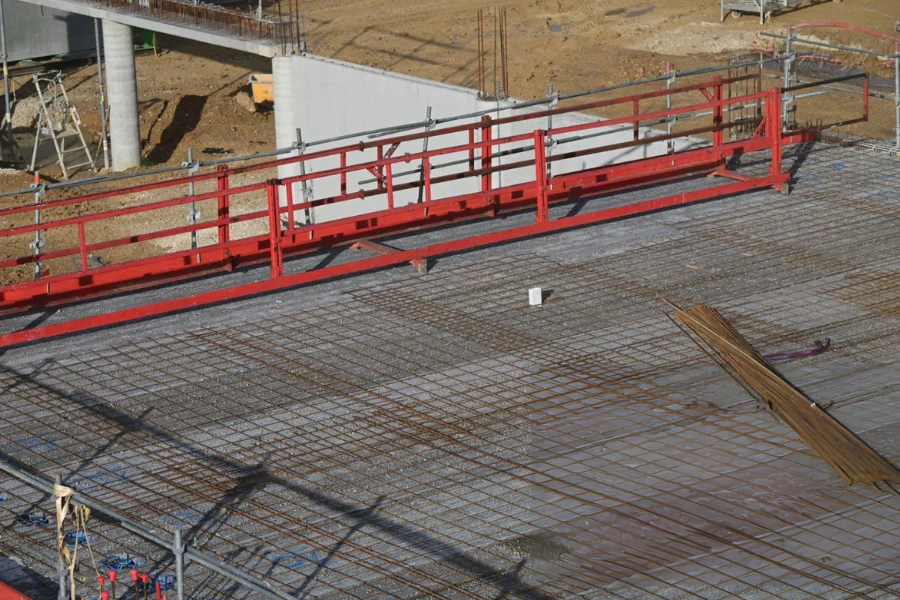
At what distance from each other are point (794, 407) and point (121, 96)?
27.1 m

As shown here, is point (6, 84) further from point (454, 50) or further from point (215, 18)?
point (454, 50)

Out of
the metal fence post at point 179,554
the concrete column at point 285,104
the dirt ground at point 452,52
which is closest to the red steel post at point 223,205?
the metal fence post at point 179,554

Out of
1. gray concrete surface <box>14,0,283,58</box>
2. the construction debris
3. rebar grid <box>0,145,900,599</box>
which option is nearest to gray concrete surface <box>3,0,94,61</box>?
gray concrete surface <box>14,0,283,58</box>

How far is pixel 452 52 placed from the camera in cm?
3544

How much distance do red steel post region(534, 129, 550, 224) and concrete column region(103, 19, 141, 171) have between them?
21.8 m

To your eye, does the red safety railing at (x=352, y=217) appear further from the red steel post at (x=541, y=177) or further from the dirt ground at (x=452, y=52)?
the dirt ground at (x=452, y=52)

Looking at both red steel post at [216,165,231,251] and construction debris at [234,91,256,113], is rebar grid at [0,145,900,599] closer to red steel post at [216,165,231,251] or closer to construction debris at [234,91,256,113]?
red steel post at [216,165,231,251]

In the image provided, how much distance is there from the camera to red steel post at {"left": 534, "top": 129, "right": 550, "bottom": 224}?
14562mm

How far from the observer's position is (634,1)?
38188 millimetres

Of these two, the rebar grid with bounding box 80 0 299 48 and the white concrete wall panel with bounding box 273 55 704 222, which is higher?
the rebar grid with bounding box 80 0 299 48

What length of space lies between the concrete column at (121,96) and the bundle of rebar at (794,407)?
81.0ft

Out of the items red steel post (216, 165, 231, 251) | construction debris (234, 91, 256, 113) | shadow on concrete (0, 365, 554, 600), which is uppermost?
red steel post (216, 165, 231, 251)

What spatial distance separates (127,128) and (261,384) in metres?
24.9

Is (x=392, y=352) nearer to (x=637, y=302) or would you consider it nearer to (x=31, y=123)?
(x=637, y=302)
